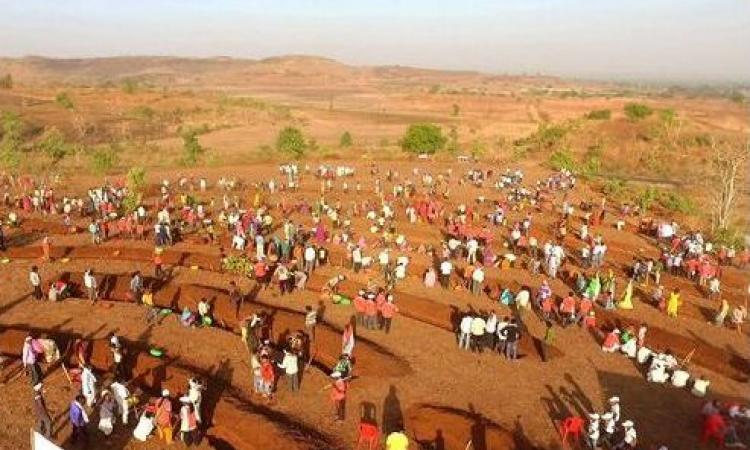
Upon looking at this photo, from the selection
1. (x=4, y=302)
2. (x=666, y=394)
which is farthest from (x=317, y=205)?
(x=666, y=394)

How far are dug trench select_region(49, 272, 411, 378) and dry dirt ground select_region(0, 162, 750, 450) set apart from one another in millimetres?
246

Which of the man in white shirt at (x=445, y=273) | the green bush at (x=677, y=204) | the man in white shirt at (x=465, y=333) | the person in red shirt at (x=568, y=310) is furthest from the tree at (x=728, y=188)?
the man in white shirt at (x=465, y=333)

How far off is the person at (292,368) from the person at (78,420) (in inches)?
203

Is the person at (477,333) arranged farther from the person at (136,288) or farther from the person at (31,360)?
the person at (31,360)

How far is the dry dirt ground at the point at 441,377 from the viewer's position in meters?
18.7

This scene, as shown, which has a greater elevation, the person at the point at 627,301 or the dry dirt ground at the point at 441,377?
the person at the point at 627,301

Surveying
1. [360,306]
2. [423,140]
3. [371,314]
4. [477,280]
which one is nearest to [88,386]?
[360,306]

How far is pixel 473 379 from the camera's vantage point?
69.7 feet

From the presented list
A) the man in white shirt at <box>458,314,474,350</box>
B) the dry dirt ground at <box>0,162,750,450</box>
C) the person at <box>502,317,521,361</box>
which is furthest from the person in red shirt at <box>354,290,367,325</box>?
the person at <box>502,317,521,361</box>

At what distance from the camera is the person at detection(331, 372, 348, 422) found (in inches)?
723

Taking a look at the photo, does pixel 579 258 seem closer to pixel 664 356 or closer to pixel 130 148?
pixel 664 356

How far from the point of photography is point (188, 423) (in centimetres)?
1695

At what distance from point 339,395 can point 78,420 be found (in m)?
6.29

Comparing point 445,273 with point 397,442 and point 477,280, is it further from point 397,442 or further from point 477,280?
point 397,442
